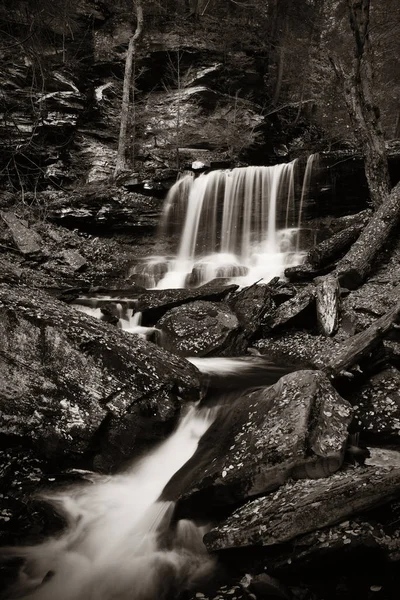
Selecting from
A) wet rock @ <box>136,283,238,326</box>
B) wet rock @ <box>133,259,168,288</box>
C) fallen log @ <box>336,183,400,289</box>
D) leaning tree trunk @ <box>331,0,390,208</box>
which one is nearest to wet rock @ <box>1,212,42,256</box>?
wet rock @ <box>133,259,168,288</box>

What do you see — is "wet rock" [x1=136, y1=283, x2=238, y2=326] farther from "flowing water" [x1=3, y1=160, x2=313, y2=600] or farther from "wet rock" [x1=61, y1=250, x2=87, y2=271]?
"wet rock" [x1=61, y1=250, x2=87, y2=271]

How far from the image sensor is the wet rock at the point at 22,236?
11.4 meters

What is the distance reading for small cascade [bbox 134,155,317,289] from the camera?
41.8 feet

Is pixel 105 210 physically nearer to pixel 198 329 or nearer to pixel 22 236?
pixel 22 236

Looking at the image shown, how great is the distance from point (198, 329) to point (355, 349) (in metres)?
3.06

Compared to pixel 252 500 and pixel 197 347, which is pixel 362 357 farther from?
pixel 197 347

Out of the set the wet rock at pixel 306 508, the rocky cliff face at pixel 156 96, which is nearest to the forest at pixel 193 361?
the wet rock at pixel 306 508

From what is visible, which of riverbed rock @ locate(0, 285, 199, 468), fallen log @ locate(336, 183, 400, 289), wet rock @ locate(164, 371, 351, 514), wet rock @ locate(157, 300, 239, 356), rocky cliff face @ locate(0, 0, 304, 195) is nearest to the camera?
wet rock @ locate(164, 371, 351, 514)

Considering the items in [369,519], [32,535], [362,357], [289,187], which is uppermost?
[289,187]

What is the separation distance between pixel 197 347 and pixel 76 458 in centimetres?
322

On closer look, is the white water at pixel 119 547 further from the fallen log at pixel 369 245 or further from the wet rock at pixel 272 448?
the fallen log at pixel 369 245

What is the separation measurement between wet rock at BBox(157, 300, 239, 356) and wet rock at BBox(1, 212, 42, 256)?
18.0 feet

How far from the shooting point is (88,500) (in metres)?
4.08

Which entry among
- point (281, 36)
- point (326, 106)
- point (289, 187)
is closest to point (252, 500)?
point (289, 187)
